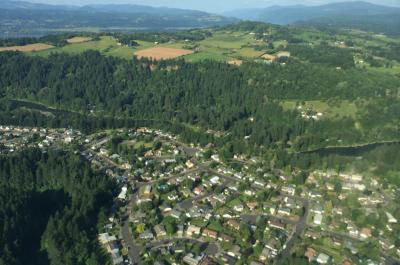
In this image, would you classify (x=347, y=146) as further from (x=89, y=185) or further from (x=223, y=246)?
(x=89, y=185)

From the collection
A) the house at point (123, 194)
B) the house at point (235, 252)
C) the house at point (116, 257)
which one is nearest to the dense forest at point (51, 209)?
the house at point (116, 257)

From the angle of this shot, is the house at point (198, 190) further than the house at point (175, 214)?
Yes

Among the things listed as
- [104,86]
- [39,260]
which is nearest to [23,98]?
[104,86]

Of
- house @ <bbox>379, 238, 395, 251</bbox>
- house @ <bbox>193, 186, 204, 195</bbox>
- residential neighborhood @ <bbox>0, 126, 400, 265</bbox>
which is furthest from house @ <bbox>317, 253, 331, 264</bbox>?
house @ <bbox>193, 186, 204, 195</bbox>

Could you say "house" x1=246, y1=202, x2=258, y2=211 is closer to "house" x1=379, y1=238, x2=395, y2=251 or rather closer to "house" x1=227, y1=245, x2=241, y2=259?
"house" x1=227, y1=245, x2=241, y2=259

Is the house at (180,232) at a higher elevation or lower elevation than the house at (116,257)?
higher

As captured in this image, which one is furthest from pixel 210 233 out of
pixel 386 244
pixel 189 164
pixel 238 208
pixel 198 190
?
pixel 189 164

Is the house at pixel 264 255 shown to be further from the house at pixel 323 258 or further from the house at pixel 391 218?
the house at pixel 391 218
